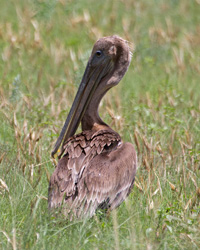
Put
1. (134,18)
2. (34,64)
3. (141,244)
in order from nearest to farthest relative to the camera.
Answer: (141,244) → (34,64) → (134,18)

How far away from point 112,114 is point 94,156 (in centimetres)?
151

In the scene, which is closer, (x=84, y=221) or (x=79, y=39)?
(x=84, y=221)

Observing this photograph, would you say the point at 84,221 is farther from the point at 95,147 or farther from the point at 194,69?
the point at 194,69

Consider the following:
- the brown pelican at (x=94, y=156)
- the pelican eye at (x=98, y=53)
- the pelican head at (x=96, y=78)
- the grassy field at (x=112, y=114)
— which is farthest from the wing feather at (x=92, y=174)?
the pelican eye at (x=98, y=53)

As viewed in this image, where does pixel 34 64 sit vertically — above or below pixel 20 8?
below

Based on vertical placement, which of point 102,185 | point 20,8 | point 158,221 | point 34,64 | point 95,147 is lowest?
point 158,221

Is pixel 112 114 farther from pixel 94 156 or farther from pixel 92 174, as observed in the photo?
pixel 92 174

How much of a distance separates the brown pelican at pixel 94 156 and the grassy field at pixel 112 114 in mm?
166

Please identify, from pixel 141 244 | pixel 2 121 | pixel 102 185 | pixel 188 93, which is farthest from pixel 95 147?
pixel 188 93

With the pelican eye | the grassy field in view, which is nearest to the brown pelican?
the pelican eye

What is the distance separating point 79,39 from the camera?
10953mm

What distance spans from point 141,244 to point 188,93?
200 inches

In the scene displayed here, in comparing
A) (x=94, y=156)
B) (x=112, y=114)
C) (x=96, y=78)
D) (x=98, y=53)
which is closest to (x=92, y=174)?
(x=94, y=156)

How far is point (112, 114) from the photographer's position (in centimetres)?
653
